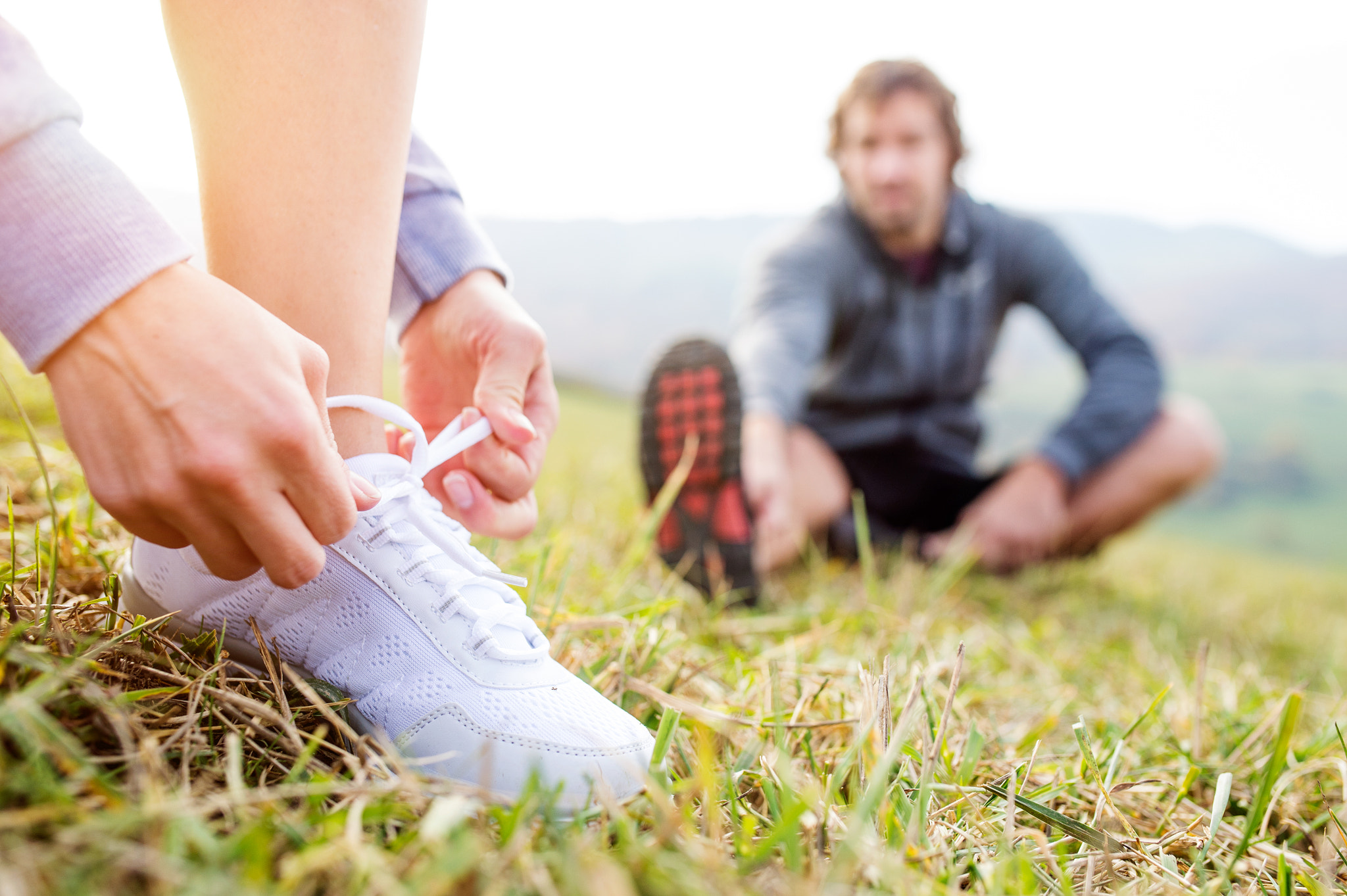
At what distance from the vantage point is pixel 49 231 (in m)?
0.56

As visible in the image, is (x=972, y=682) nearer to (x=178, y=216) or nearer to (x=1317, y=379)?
(x=178, y=216)

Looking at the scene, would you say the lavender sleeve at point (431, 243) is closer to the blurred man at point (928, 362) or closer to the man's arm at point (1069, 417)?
the blurred man at point (928, 362)

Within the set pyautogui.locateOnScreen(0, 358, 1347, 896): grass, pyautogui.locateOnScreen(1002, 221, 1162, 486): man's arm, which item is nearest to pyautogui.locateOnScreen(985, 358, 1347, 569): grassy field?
pyautogui.locateOnScreen(1002, 221, 1162, 486): man's arm

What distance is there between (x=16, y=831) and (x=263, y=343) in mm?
301

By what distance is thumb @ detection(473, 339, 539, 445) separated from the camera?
0.92 metres

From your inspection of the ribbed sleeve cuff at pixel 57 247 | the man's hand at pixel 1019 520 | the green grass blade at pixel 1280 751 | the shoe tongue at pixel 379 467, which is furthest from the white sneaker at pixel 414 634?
the man's hand at pixel 1019 520

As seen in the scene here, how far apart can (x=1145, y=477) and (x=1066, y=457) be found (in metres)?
0.33

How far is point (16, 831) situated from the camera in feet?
1.39

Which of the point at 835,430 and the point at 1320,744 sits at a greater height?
the point at 1320,744

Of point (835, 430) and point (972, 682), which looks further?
point (835, 430)

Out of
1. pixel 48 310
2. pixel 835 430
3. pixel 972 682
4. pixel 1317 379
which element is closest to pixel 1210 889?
pixel 972 682

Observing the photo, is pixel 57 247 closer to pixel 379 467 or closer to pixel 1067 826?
pixel 379 467

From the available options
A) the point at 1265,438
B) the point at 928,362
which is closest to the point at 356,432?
the point at 928,362

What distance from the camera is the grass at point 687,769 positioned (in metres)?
0.45
